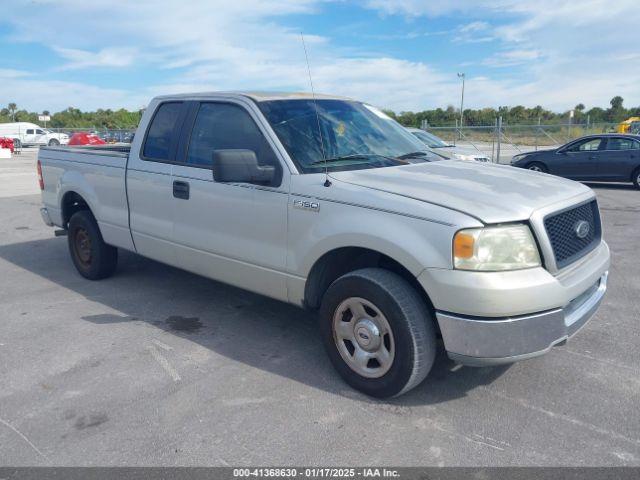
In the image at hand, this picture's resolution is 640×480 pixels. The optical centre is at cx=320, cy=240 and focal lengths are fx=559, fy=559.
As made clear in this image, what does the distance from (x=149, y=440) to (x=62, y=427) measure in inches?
22.0

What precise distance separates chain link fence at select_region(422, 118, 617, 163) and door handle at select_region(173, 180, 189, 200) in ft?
60.5

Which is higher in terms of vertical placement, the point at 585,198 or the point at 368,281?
the point at 585,198

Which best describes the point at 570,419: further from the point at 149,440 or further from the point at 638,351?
the point at 149,440

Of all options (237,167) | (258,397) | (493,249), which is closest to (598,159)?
(493,249)

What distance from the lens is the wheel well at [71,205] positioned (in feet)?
20.1

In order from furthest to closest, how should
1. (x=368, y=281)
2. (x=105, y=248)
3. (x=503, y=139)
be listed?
1. (x=503, y=139)
2. (x=105, y=248)
3. (x=368, y=281)

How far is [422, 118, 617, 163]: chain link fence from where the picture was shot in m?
22.3

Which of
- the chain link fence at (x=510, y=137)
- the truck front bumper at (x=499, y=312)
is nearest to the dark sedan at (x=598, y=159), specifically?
the chain link fence at (x=510, y=137)

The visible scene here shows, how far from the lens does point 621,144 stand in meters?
14.5

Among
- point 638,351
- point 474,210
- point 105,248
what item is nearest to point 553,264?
point 474,210

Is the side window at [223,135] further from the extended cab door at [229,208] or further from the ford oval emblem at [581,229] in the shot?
the ford oval emblem at [581,229]

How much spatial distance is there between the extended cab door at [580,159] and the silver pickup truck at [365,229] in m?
11.6

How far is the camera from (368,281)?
334 centimetres

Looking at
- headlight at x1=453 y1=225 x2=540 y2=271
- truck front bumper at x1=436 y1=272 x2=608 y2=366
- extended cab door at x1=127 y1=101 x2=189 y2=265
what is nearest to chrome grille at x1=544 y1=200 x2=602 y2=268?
headlight at x1=453 y1=225 x2=540 y2=271
